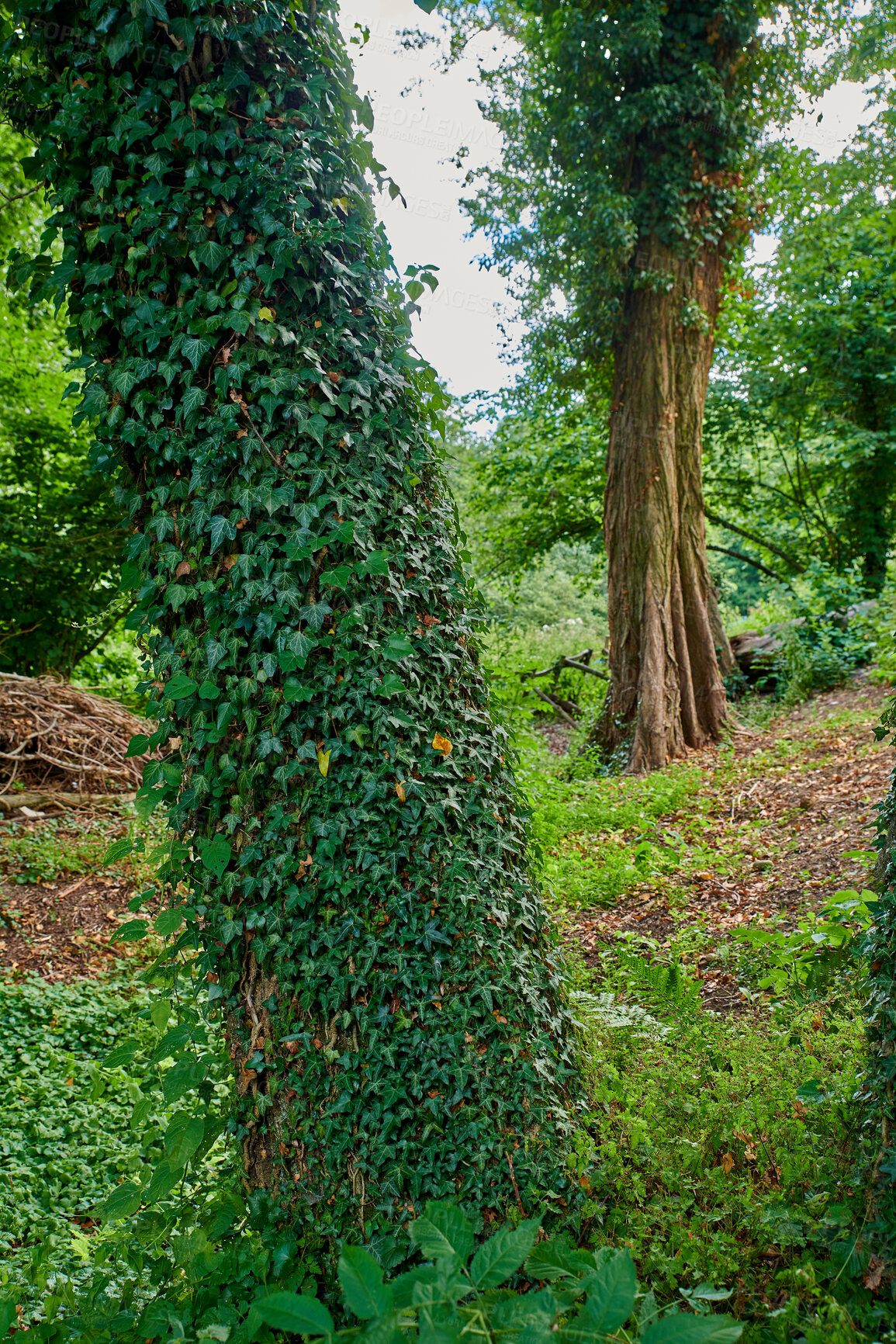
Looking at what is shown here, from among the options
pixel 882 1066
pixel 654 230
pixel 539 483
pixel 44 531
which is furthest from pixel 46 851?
pixel 539 483

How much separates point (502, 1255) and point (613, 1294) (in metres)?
0.20

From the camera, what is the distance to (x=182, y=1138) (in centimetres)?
230

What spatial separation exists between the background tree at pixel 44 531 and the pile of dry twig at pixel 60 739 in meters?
0.92

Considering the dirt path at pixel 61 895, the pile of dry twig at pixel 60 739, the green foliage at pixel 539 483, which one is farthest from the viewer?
the green foliage at pixel 539 483

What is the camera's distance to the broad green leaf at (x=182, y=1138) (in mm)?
2266

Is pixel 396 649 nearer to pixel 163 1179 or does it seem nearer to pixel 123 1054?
pixel 123 1054

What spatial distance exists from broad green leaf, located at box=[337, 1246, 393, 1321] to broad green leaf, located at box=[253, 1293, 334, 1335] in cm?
5

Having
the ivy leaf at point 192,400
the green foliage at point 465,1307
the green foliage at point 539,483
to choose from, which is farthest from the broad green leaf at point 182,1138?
the green foliage at point 539,483

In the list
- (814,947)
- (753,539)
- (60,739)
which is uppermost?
(753,539)

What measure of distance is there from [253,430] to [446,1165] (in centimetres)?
210

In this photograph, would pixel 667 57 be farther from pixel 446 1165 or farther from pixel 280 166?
pixel 446 1165

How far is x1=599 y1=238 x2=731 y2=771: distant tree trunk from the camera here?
823cm

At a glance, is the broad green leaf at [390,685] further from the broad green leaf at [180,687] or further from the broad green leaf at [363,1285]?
the broad green leaf at [363,1285]

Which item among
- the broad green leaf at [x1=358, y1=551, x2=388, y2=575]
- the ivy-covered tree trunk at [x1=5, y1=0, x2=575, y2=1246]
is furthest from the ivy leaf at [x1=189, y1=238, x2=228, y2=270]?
the broad green leaf at [x1=358, y1=551, x2=388, y2=575]
